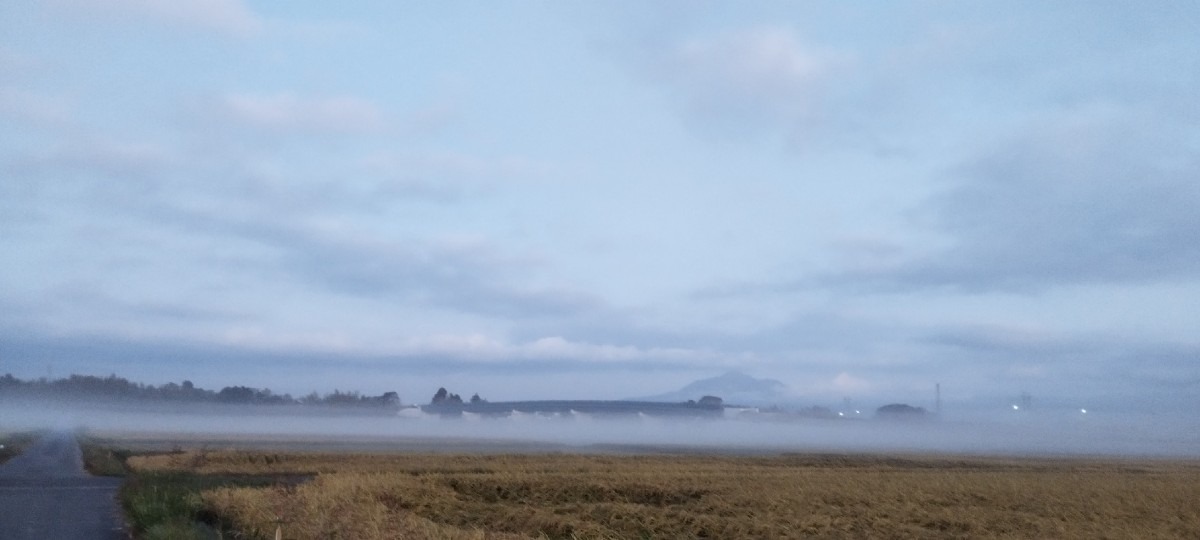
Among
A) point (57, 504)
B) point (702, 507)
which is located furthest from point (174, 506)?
point (702, 507)

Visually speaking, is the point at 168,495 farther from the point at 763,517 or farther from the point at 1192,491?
the point at 1192,491

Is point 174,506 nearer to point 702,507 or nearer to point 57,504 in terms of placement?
point 57,504

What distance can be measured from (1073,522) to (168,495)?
83.2 feet

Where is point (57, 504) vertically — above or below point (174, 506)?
below

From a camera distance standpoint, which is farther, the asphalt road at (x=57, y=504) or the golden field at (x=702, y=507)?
the golden field at (x=702, y=507)

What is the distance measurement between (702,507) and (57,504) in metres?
19.8

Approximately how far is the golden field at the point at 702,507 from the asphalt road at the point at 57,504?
2822 mm

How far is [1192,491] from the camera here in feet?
114

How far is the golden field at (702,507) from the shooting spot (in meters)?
23.5

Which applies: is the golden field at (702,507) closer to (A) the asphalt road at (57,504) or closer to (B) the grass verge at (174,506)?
(B) the grass verge at (174,506)

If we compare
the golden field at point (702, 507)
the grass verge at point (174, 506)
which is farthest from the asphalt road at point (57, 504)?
the golden field at point (702, 507)

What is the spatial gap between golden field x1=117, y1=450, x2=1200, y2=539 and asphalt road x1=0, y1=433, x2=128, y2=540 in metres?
2.82

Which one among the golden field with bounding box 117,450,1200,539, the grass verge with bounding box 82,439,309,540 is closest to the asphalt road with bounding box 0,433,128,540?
the grass verge with bounding box 82,439,309,540

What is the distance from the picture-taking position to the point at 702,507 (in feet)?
101
